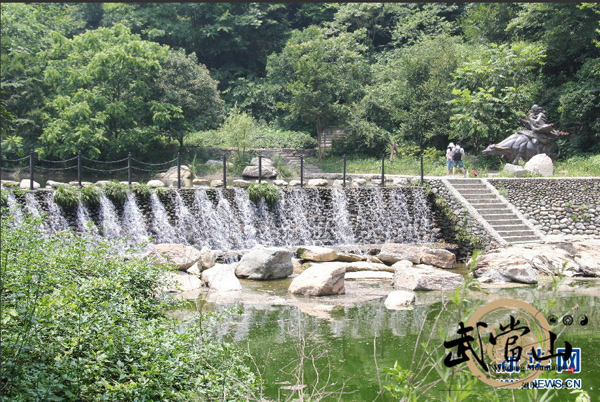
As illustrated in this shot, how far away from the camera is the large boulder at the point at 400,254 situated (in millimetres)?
11172

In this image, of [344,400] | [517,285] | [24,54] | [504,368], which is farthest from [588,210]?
[24,54]

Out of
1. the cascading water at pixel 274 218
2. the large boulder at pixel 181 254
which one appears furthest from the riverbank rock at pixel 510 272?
the large boulder at pixel 181 254

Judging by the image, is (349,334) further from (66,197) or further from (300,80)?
(300,80)

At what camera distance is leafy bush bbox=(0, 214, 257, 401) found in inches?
121

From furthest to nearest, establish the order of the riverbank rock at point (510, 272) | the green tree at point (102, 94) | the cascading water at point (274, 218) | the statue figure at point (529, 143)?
the green tree at point (102, 94)
the statue figure at point (529, 143)
the cascading water at point (274, 218)
the riverbank rock at point (510, 272)

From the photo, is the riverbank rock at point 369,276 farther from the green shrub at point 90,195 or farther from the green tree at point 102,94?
the green tree at point 102,94

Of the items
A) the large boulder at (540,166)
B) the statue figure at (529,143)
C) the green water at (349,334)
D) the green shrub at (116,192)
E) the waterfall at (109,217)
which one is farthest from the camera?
the statue figure at (529,143)

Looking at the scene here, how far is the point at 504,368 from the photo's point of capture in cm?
264

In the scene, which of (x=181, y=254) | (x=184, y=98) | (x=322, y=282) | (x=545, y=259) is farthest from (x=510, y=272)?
(x=184, y=98)

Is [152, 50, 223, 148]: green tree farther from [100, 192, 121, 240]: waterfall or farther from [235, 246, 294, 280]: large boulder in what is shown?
[235, 246, 294, 280]: large boulder

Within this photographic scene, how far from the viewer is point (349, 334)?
6.63m

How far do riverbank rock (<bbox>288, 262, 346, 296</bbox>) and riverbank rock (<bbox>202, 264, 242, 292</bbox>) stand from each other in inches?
35.5

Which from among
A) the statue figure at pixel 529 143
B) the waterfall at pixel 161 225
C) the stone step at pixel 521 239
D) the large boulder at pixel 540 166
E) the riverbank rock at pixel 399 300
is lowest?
the riverbank rock at pixel 399 300

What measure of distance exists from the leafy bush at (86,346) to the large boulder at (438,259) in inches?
294
